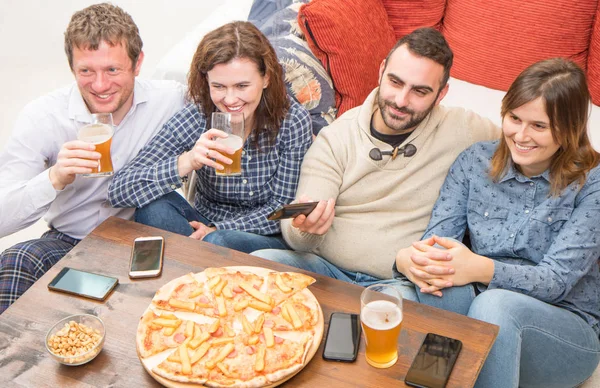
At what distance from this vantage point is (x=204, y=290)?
171 cm

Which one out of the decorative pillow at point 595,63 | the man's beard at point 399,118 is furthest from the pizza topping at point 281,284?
the decorative pillow at point 595,63

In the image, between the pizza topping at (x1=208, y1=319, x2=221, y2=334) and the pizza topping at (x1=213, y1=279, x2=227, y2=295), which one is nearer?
the pizza topping at (x1=208, y1=319, x2=221, y2=334)

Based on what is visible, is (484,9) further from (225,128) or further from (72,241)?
(72,241)

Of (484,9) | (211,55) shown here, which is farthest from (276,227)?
(484,9)

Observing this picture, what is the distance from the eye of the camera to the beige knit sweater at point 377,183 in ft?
7.23

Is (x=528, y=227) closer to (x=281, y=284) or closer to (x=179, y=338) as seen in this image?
(x=281, y=284)

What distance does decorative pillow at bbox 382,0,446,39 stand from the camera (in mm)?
3250

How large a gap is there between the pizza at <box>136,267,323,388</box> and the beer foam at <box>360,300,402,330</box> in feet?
0.43

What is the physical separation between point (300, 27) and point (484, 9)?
0.91m

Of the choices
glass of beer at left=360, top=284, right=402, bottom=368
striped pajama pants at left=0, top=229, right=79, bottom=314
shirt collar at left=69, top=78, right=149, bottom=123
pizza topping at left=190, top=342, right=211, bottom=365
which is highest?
shirt collar at left=69, top=78, right=149, bottom=123

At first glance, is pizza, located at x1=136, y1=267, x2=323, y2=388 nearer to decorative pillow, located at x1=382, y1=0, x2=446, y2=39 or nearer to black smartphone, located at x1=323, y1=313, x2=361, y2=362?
black smartphone, located at x1=323, y1=313, x2=361, y2=362

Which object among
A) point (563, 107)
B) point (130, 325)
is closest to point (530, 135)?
point (563, 107)

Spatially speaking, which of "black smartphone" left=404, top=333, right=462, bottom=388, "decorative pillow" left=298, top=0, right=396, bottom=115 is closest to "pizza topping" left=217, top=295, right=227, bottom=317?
"black smartphone" left=404, top=333, right=462, bottom=388

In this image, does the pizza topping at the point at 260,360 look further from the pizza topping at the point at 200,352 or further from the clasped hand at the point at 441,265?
the clasped hand at the point at 441,265
